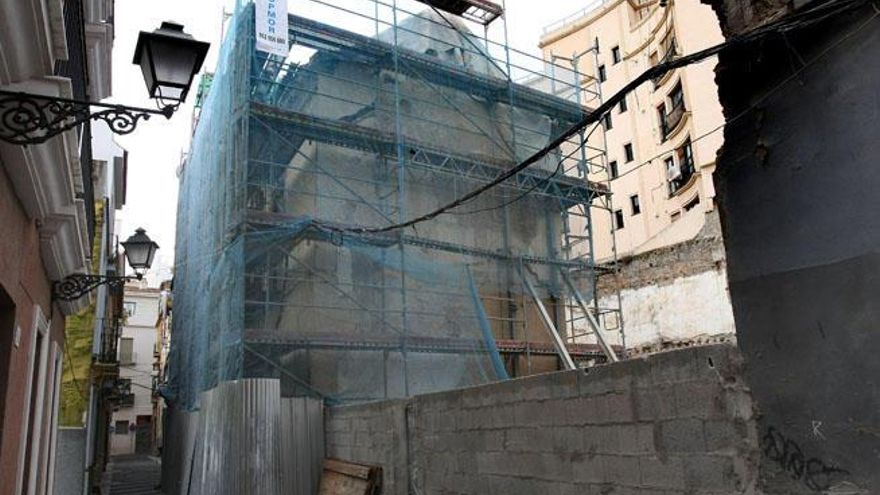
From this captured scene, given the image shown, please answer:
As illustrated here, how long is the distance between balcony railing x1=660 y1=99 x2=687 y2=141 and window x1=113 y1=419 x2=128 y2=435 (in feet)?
126

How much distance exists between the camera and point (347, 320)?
34.2ft

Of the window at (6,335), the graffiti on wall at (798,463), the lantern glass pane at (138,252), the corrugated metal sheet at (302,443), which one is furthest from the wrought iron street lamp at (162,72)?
the corrugated metal sheet at (302,443)

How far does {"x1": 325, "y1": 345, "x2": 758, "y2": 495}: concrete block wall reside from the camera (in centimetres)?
332

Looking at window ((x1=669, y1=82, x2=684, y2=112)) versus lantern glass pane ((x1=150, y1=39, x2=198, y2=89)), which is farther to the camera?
window ((x1=669, y1=82, x2=684, y2=112))

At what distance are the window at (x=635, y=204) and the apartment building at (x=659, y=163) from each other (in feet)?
0.16

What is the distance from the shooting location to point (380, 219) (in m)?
11.3

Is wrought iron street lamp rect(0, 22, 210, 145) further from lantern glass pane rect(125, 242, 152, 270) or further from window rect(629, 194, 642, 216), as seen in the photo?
window rect(629, 194, 642, 216)

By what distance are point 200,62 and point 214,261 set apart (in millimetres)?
8352

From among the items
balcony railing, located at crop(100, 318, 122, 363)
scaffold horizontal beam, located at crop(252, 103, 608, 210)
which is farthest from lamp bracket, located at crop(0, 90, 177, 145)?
balcony railing, located at crop(100, 318, 122, 363)

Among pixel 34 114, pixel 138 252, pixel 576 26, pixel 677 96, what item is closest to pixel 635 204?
pixel 677 96

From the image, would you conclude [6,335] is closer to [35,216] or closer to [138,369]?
[35,216]

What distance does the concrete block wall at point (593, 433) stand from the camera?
3318mm

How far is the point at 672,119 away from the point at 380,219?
20.5 m

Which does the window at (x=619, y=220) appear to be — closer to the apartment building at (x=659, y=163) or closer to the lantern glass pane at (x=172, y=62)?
the apartment building at (x=659, y=163)
